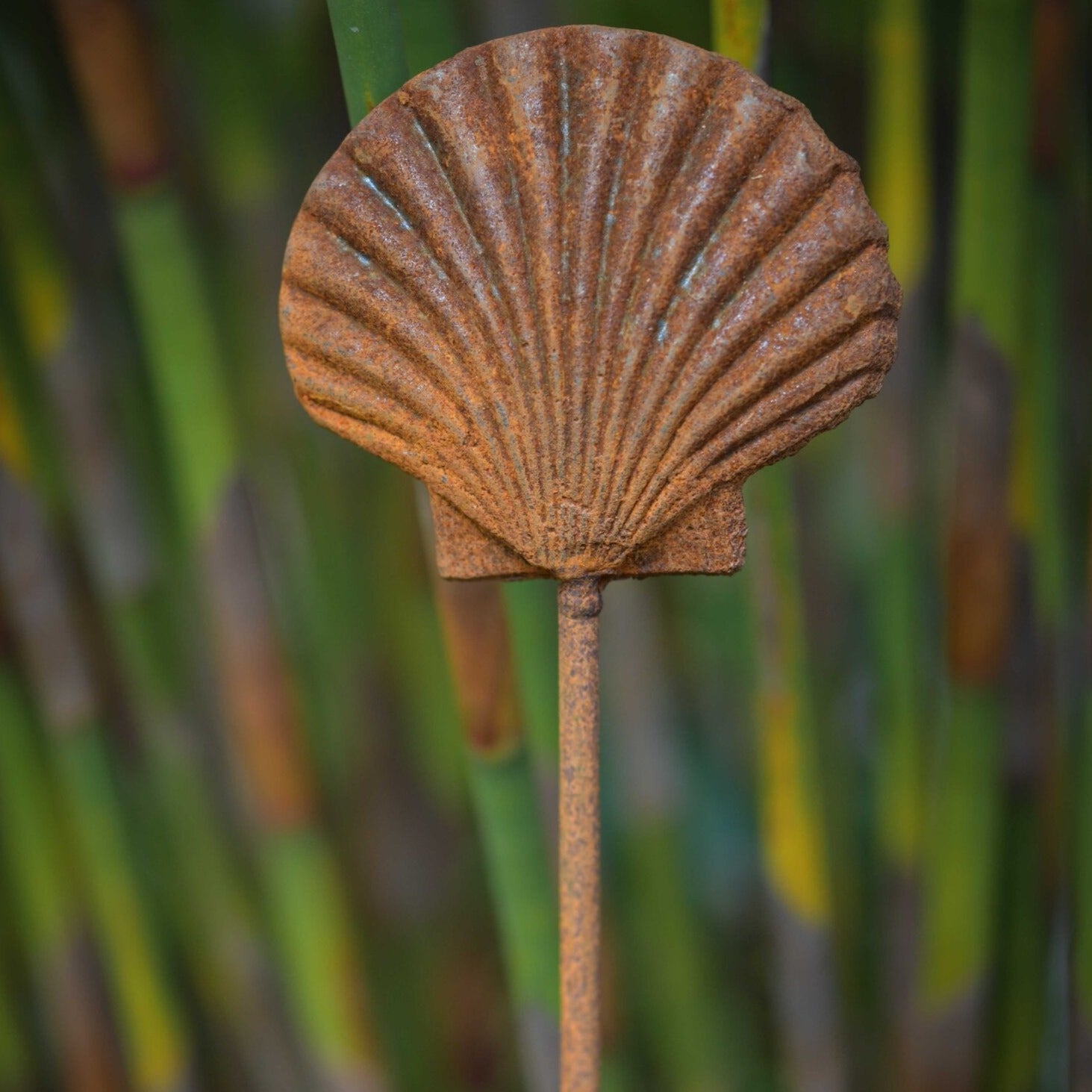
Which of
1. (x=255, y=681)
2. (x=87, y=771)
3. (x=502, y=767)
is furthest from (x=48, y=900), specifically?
(x=502, y=767)

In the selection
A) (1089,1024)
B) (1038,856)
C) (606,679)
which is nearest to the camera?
(1089,1024)

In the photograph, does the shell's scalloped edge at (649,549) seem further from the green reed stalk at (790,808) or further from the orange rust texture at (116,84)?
the orange rust texture at (116,84)

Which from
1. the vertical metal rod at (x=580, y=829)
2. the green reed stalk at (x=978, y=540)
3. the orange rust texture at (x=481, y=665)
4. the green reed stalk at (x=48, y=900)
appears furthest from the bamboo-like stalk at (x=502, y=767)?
the green reed stalk at (x=48, y=900)

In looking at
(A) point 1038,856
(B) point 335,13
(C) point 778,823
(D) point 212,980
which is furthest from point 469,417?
(D) point 212,980

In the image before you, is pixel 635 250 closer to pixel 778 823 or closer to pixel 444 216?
pixel 444 216

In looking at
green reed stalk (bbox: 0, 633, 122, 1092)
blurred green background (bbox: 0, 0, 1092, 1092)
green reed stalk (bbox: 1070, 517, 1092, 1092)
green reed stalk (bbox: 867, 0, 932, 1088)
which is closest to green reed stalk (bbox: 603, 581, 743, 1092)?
blurred green background (bbox: 0, 0, 1092, 1092)

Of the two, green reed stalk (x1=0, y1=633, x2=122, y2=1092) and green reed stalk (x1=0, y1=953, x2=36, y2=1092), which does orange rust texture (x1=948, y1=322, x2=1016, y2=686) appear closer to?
green reed stalk (x1=0, y1=633, x2=122, y2=1092)

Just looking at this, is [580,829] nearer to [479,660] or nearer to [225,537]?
[479,660]
